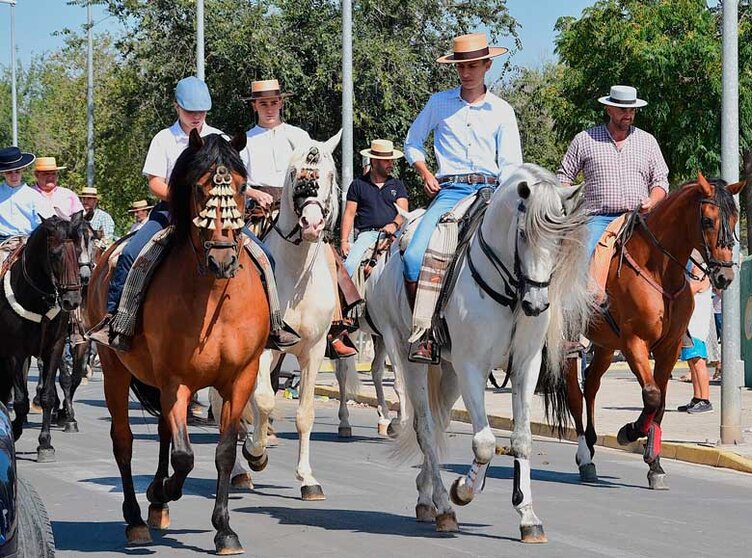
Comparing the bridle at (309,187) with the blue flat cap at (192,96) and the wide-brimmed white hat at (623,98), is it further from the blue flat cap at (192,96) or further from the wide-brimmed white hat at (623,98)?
the wide-brimmed white hat at (623,98)

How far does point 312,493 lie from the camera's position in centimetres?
1096

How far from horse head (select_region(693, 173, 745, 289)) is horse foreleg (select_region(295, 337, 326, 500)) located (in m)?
3.28

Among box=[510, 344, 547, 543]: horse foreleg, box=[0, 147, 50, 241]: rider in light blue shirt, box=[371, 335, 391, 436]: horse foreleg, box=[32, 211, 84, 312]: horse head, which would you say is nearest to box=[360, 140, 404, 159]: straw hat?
box=[371, 335, 391, 436]: horse foreleg

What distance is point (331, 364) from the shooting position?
28.6 meters

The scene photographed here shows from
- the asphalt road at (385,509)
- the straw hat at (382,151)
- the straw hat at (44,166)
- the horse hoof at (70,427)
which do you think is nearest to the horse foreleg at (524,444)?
the asphalt road at (385,509)

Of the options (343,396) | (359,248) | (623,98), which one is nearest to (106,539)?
(623,98)

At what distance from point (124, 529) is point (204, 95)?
3110 mm

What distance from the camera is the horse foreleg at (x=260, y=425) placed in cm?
1110

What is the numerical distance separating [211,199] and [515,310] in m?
2.15

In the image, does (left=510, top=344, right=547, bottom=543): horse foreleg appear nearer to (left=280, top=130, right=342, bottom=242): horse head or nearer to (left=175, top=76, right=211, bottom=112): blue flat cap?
(left=280, top=130, right=342, bottom=242): horse head

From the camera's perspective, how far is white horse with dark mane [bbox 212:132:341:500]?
35.6ft

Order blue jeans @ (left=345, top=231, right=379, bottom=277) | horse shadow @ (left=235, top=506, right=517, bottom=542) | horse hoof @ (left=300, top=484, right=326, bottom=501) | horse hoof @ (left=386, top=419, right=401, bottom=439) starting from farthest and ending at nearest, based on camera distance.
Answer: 1. blue jeans @ (left=345, top=231, right=379, bottom=277)
2. horse hoof @ (left=386, top=419, right=401, bottom=439)
3. horse hoof @ (left=300, top=484, right=326, bottom=501)
4. horse shadow @ (left=235, top=506, right=517, bottom=542)

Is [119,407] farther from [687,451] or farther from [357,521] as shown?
[687,451]

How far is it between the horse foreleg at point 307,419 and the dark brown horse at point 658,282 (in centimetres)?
238
